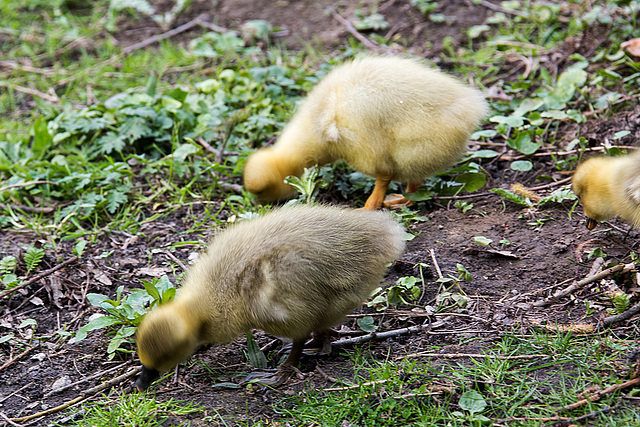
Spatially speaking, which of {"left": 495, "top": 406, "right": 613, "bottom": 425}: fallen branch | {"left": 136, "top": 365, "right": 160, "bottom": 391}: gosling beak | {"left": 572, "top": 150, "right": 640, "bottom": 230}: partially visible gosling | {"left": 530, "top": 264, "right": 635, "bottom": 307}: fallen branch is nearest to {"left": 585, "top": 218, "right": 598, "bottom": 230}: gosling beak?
{"left": 572, "top": 150, "right": 640, "bottom": 230}: partially visible gosling

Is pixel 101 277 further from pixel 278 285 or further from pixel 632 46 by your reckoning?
pixel 632 46

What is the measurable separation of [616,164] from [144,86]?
450 cm

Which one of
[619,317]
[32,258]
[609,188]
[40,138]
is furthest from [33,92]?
[619,317]

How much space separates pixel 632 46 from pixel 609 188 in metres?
2.32

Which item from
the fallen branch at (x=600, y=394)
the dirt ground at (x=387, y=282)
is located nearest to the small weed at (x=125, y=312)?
the dirt ground at (x=387, y=282)

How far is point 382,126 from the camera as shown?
414 centimetres

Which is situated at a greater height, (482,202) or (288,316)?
(288,316)

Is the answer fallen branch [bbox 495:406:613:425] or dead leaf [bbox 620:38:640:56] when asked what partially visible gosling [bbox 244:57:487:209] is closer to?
dead leaf [bbox 620:38:640:56]

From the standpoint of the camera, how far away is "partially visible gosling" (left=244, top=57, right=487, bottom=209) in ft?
13.5

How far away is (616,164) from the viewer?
3613 millimetres

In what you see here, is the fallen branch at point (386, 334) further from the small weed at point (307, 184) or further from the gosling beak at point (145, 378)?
the small weed at point (307, 184)

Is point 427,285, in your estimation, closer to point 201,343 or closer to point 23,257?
point 201,343

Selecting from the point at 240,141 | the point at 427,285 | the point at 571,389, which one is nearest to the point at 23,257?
the point at 240,141

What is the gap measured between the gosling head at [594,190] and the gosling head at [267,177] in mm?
1862
